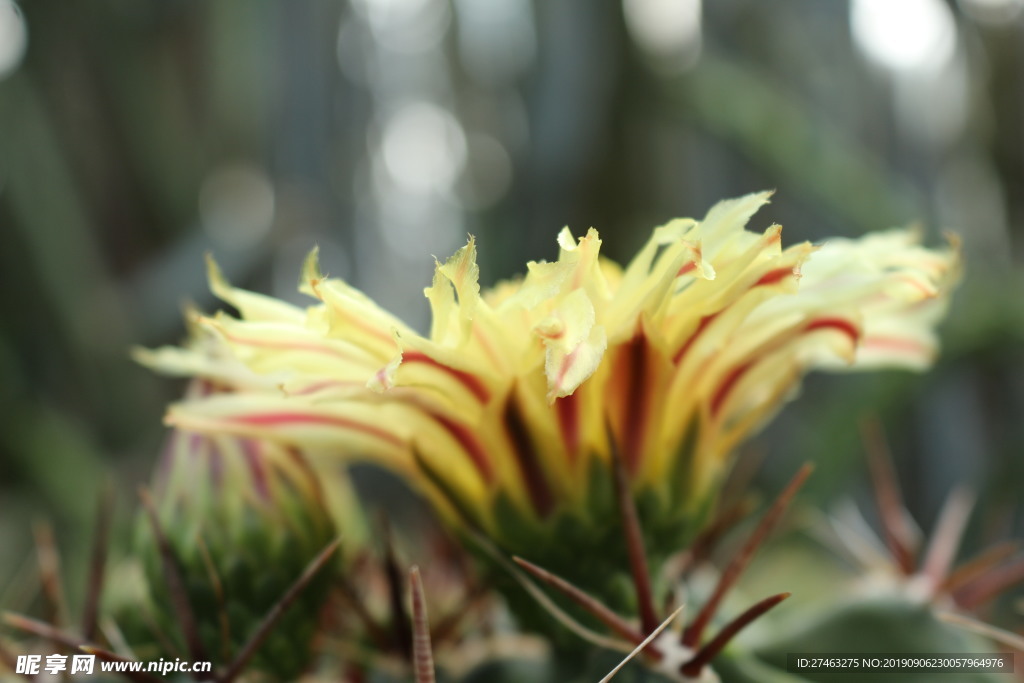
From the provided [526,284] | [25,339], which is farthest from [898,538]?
[25,339]

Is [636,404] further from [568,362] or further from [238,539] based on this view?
[238,539]

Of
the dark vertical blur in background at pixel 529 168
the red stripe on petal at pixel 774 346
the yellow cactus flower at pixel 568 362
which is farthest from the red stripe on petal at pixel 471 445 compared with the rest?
the dark vertical blur in background at pixel 529 168

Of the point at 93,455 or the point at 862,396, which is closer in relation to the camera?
the point at 862,396

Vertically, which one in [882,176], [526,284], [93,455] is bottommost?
[526,284]

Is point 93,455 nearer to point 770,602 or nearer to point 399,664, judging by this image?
point 399,664

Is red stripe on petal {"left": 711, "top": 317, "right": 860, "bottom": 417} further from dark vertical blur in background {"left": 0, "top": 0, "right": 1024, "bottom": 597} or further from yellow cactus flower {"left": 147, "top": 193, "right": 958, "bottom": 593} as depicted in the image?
dark vertical blur in background {"left": 0, "top": 0, "right": 1024, "bottom": 597}

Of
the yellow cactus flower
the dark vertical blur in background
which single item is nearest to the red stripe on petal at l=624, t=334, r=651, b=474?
the yellow cactus flower

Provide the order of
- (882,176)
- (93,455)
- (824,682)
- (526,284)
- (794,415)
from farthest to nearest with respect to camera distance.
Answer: (794,415) < (93,455) < (882,176) < (824,682) < (526,284)

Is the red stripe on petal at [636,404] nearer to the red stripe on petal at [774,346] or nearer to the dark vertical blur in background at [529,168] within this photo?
A: the red stripe on petal at [774,346]
